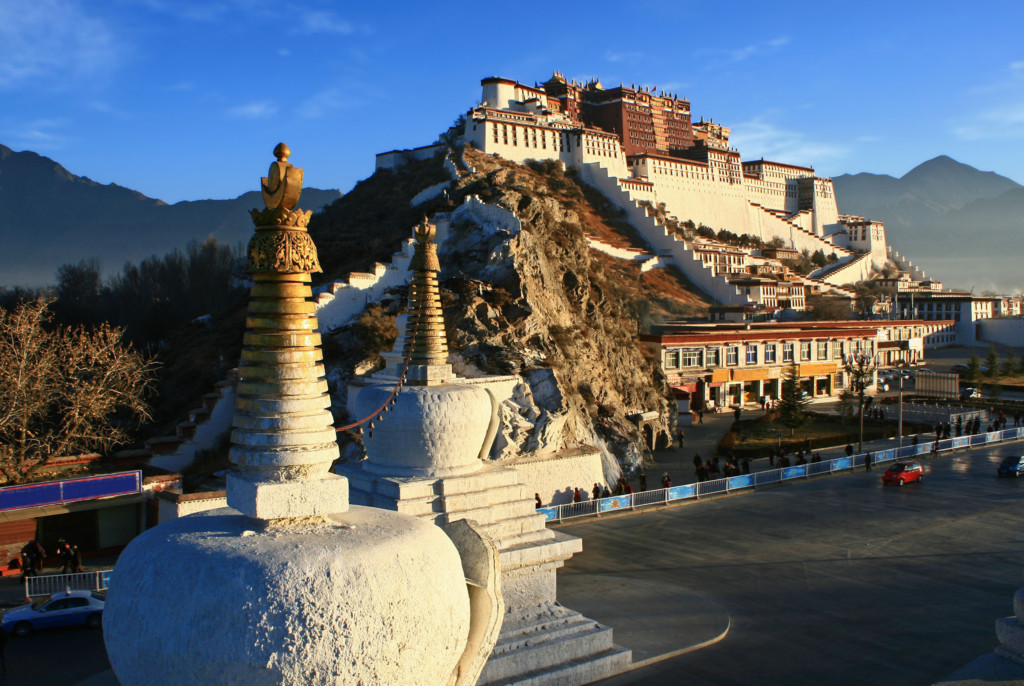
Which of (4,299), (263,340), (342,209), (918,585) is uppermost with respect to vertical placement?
(342,209)

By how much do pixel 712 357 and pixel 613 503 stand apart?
2752 cm

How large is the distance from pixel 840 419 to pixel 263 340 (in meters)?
43.8

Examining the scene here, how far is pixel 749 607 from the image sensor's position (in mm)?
15906

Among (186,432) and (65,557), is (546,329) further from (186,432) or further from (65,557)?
(65,557)

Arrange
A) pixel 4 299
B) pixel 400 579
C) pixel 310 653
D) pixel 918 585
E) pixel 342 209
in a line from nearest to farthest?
pixel 310 653 < pixel 400 579 < pixel 918 585 < pixel 4 299 < pixel 342 209

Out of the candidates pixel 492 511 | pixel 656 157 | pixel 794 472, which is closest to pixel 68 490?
pixel 492 511

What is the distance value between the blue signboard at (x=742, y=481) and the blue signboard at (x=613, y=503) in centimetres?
463

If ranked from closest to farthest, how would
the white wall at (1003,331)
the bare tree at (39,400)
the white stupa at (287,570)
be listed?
the white stupa at (287,570)
the bare tree at (39,400)
the white wall at (1003,331)

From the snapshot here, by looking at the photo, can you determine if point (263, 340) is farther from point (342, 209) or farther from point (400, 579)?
point (342, 209)

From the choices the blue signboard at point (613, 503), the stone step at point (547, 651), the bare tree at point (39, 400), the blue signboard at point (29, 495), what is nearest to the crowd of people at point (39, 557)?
the blue signboard at point (29, 495)

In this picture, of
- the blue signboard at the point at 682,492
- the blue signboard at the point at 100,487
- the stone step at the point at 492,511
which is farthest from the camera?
the blue signboard at the point at 682,492

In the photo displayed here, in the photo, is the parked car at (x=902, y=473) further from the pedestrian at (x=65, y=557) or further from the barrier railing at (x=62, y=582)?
the pedestrian at (x=65, y=557)

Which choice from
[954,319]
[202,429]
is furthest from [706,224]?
[202,429]

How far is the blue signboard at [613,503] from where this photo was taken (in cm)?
2383
